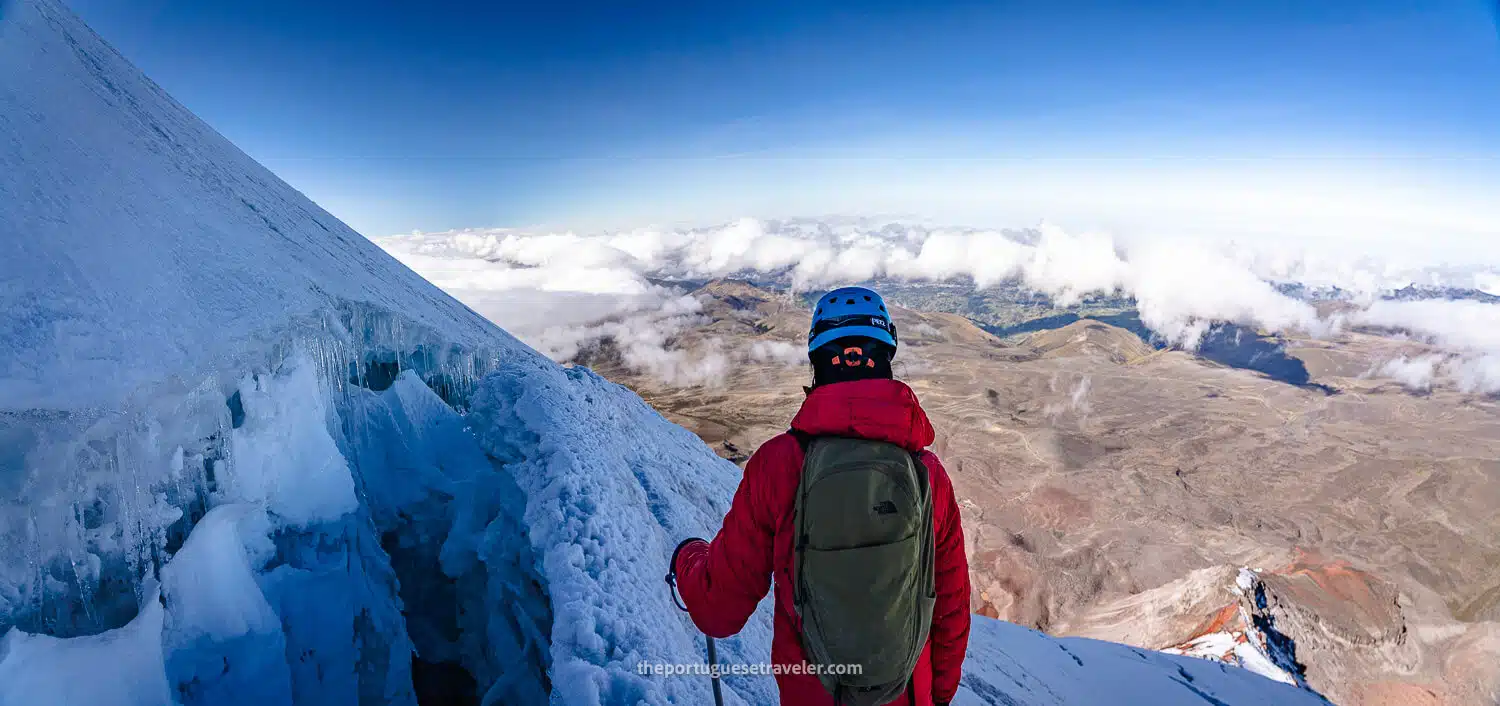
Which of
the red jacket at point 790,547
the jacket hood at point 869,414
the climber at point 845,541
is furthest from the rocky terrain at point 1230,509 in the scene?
the jacket hood at point 869,414

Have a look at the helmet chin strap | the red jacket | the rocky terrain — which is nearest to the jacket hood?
the red jacket

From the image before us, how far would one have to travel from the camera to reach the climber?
104 inches

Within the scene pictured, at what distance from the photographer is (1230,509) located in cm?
10138

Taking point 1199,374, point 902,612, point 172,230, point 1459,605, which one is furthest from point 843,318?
point 1199,374

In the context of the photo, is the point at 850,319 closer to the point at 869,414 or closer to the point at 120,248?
the point at 869,414

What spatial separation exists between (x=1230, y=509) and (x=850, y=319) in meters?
134

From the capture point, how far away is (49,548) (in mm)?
3764

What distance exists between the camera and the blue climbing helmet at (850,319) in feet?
10.8

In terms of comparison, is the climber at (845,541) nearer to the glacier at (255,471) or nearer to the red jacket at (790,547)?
the red jacket at (790,547)

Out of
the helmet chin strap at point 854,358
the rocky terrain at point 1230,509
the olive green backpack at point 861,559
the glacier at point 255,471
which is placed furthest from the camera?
the rocky terrain at point 1230,509

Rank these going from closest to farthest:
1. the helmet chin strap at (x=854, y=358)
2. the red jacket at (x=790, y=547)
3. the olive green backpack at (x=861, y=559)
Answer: the olive green backpack at (x=861, y=559)
the red jacket at (x=790, y=547)
the helmet chin strap at (x=854, y=358)

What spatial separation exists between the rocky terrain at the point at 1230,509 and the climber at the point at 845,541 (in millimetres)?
76985

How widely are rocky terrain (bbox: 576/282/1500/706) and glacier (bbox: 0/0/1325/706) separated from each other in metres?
75.9

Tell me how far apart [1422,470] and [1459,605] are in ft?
184
